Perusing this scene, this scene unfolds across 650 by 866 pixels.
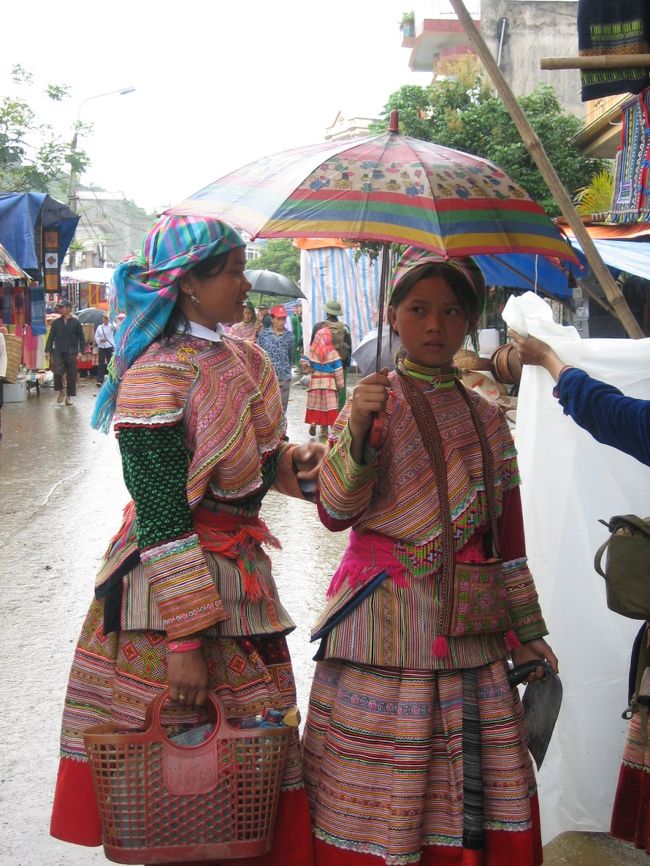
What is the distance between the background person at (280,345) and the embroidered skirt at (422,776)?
31.5ft

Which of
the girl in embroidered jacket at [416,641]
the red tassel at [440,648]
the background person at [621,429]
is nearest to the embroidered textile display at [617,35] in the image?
the background person at [621,429]

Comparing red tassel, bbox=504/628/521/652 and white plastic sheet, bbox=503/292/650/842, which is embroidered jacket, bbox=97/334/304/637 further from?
white plastic sheet, bbox=503/292/650/842

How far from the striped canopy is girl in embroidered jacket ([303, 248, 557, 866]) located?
10cm

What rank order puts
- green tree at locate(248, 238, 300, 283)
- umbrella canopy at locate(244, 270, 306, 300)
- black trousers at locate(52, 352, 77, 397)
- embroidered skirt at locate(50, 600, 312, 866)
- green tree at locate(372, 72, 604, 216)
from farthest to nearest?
green tree at locate(248, 238, 300, 283) → black trousers at locate(52, 352, 77, 397) → green tree at locate(372, 72, 604, 216) → umbrella canopy at locate(244, 270, 306, 300) → embroidered skirt at locate(50, 600, 312, 866)

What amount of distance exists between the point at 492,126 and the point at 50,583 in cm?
1199

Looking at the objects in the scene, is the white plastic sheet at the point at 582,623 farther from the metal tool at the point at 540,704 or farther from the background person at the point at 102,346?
the background person at the point at 102,346

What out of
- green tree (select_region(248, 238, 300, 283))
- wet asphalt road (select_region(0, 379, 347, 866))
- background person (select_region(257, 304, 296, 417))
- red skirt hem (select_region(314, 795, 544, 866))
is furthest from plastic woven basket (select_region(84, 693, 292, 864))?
green tree (select_region(248, 238, 300, 283))

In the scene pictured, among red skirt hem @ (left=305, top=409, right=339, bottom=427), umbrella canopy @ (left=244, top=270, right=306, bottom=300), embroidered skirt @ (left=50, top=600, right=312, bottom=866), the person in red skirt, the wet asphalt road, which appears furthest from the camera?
umbrella canopy @ (left=244, top=270, right=306, bottom=300)

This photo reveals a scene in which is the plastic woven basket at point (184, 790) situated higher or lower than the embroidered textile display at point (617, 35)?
lower

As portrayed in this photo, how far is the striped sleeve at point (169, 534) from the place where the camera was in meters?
2.29

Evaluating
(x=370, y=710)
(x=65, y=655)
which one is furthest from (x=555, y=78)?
(x=370, y=710)

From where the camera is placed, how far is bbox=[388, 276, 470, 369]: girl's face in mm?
2477

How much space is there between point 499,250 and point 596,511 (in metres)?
1.13

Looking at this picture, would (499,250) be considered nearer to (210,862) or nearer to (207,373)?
(207,373)
